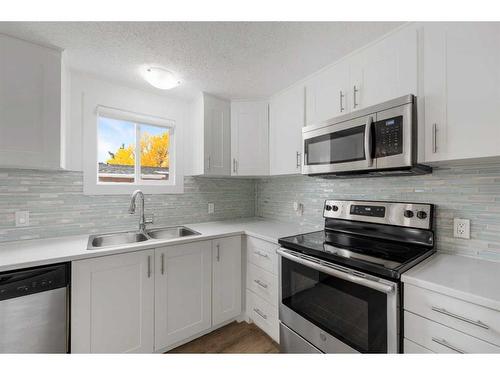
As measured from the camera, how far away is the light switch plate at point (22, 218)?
5.29 ft

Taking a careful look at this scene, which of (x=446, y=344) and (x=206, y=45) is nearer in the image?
(x=446, y=344)

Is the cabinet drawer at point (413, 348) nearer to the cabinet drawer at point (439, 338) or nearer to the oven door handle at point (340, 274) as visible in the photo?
the cabinet drawer at point (439, 338)

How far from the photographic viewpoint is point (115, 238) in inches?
76.8

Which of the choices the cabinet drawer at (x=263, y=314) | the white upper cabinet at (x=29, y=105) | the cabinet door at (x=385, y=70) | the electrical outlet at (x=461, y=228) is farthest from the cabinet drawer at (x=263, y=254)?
the white upper cabinet at (x=29, y=105)

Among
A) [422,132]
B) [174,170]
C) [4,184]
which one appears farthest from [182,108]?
[422,132]

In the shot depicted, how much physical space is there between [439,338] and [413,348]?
0.13 m

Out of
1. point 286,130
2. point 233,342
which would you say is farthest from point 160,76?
point 233,342

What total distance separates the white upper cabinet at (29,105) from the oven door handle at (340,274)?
171 cm

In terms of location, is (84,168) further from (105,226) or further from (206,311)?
(206,311)

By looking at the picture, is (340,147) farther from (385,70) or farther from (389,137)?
(385,70)

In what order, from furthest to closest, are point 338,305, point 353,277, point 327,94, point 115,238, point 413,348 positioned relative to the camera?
point 115,238
point 327,94
point 338,305
point 353,277
point 413,348

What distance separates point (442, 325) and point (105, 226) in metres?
2.34

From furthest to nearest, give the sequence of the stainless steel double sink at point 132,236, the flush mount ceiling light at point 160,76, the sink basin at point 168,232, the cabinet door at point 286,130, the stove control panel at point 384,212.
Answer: the sink basin at point 168,232, the cabinet door at point 286,130, the stainless steel double sink at point 132,236, the flush mount ceiling light at point 160,76, the stove control panel at point 384,212

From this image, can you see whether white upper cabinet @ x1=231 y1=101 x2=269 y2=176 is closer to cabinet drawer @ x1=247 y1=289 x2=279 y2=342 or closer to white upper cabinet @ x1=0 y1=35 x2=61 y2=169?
cabinet drawer @ x1=247 y1=289 x2=279 y2=342
